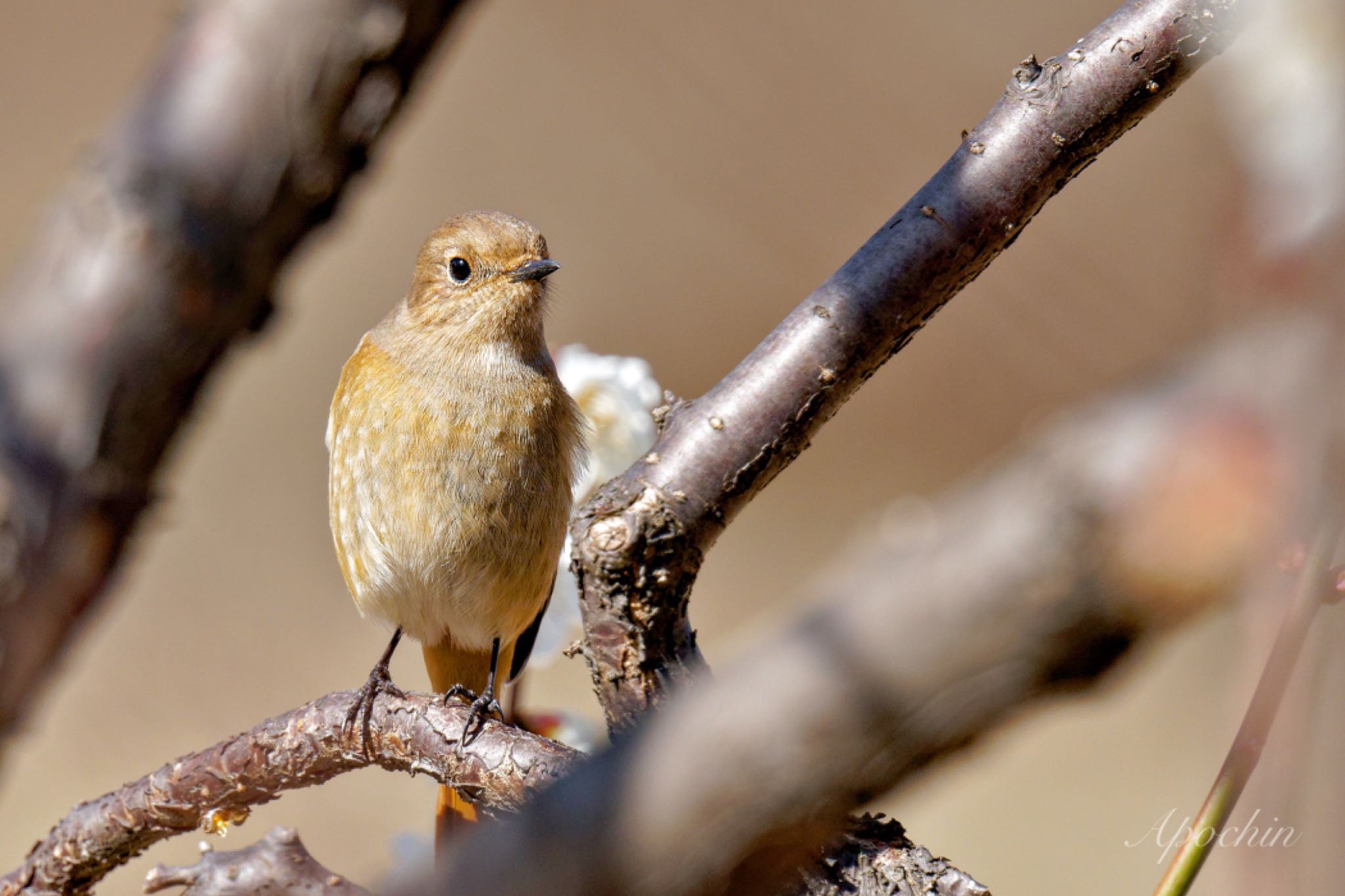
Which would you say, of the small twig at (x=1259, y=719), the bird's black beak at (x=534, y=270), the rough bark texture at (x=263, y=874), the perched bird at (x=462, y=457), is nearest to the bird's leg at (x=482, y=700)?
the perched bird at (x=462, y=457)

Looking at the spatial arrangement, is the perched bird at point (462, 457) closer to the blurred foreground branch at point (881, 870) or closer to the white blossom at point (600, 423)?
the white blossom at point (600, 423)

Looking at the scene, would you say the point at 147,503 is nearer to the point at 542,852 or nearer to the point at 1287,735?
the point at 542,852

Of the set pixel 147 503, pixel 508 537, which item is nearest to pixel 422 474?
pixel 508 537

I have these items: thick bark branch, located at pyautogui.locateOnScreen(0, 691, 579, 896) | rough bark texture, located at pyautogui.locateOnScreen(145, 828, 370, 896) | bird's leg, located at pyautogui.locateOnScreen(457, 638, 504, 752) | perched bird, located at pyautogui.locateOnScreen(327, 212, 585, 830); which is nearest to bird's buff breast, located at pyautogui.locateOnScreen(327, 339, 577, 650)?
perched bird, located at pyautogui.locateOnScreen(327, 212, 585, 830)

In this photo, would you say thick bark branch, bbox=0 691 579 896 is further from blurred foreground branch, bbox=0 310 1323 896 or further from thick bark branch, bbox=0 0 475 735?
blurred foreground branch, bbox=0 310 1323 896

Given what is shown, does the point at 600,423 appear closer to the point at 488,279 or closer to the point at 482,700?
the point at 488,279

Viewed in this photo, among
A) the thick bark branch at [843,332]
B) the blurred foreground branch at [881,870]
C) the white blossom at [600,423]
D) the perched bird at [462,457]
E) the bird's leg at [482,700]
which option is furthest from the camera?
the perched bird at [462,457]
